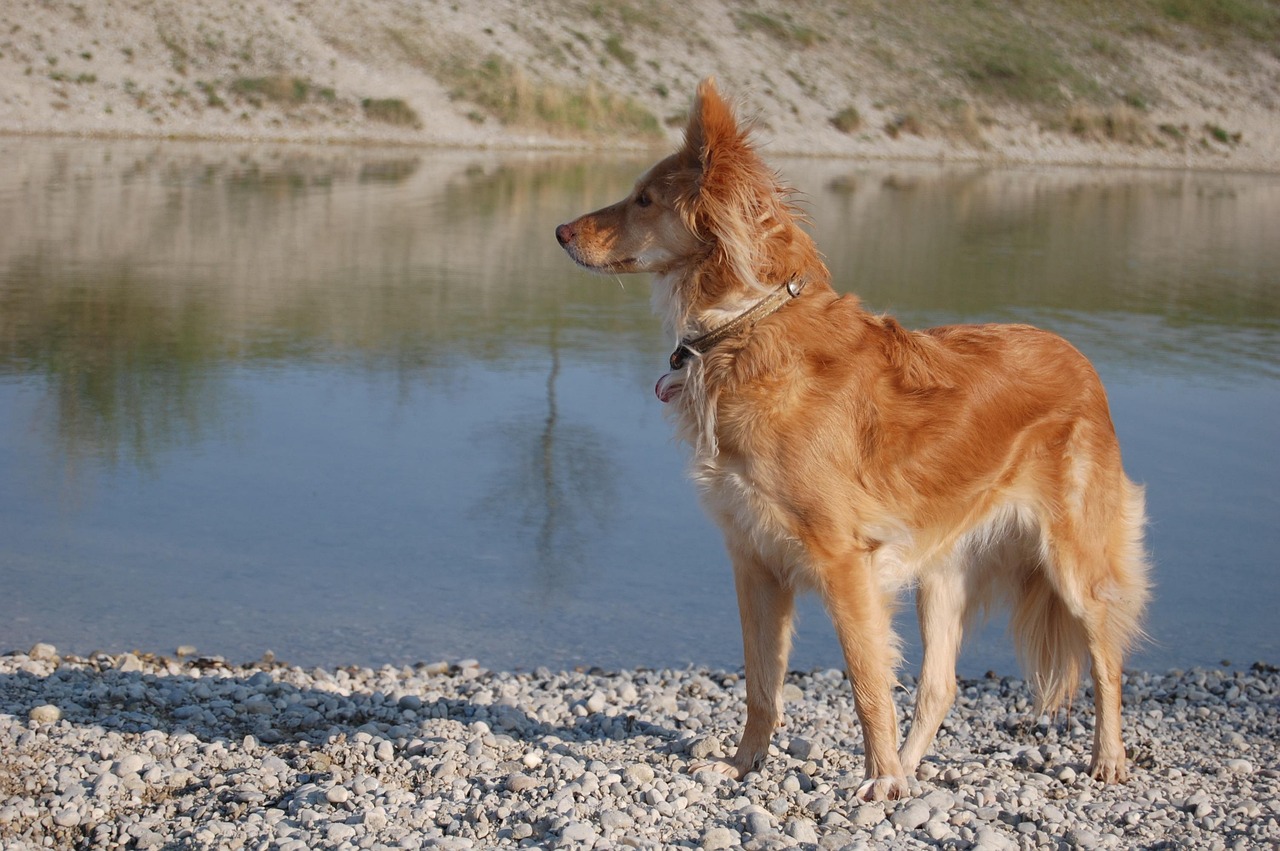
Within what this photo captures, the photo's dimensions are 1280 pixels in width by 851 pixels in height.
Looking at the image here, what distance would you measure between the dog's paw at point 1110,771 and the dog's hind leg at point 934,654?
58 centimetres

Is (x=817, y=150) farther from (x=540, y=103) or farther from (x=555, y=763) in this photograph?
(x=555, y=763)

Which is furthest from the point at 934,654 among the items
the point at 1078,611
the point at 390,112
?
the point at 390,112

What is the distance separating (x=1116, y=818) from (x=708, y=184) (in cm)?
253

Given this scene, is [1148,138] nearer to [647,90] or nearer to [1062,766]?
[647,90]

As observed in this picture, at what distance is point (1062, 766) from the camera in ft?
16.5

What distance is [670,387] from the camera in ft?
15.0

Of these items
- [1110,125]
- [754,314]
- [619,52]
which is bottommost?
[754,314]

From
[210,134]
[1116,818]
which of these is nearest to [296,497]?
[1116,818]

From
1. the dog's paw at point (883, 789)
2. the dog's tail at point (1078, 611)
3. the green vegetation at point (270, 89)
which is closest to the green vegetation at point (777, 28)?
the green vegetation at point (270, 89)

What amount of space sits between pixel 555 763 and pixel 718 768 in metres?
0.61

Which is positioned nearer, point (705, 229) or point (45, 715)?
point (705, 229)

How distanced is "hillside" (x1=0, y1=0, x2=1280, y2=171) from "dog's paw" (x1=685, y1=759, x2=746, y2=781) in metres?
26.1

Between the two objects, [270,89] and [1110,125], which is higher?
[1110,125]

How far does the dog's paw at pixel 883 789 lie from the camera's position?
450 centimetres
